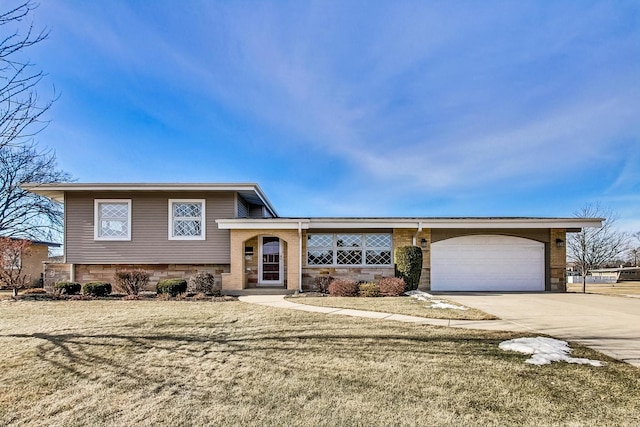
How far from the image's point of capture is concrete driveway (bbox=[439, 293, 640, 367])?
509cm

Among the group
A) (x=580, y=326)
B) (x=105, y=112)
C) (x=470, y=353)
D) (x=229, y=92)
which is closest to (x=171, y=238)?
(x=105, y=112)

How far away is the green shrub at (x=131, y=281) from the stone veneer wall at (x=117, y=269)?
1195 mm

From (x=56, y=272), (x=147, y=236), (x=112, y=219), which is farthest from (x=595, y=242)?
(x=56, y=272)

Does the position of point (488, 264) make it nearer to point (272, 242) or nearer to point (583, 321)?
point (583, 321)

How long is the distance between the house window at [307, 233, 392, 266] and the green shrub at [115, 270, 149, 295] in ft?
20.6

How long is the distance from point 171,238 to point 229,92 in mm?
6348

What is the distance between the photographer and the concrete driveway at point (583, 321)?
5090mm

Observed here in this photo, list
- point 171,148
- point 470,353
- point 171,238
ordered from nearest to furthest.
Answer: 1. point 470,353
2. point 171,238
3. point 171,148

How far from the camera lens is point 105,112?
41.4ft

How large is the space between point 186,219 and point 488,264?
12451mm

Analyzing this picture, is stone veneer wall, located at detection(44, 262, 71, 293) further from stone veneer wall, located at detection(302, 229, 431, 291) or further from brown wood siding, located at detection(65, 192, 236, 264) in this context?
stone veneer wall, located at detection(302, 229, 431, 291)

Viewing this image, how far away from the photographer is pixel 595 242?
77.5 feet

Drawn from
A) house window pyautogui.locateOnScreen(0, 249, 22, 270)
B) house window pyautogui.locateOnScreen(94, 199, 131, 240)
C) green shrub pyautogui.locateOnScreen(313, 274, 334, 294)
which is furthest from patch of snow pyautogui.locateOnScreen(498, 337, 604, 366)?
house window pyautogui.locateOnScreen(0, 249, 22, 270)

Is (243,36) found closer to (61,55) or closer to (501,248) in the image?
(61,55)
